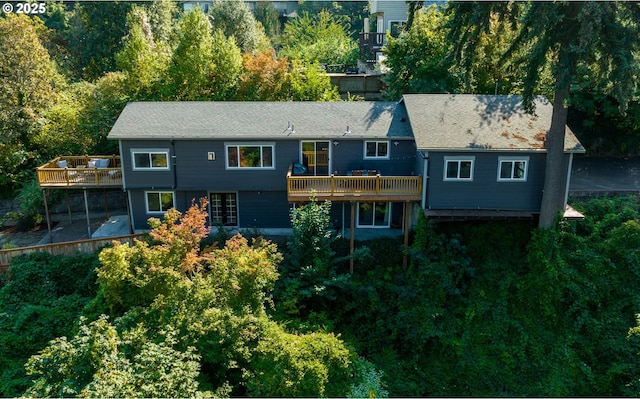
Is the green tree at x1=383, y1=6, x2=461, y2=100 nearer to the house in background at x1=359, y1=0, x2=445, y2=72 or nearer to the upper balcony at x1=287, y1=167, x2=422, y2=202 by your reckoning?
the upper balcony at x1=287, y1=167, x2=422, y2=202

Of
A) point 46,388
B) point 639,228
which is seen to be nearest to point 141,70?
point 46,388

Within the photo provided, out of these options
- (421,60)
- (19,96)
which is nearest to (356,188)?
(421,60)

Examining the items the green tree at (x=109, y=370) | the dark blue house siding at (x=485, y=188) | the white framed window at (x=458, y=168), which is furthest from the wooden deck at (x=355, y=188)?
the green tree at (x=109, y=370)

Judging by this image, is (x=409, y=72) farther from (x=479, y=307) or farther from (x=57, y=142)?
(x=57, y=142)

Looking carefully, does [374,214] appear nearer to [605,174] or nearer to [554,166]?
[554,166]

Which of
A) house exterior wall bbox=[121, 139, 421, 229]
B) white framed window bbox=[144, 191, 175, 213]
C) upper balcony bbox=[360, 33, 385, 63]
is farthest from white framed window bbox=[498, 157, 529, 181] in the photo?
upper balcony bbox=[360, 33, 385, 63]

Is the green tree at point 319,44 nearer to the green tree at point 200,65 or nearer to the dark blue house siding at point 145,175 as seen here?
the green tree at point 200,65
